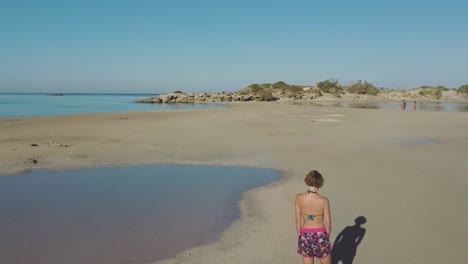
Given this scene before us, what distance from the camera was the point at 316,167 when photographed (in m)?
11.7

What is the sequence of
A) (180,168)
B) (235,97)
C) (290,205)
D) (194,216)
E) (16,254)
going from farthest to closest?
1. (235,97)
2. (180,168)
3. (290,205)
4. (194,216)
5. (16,254)

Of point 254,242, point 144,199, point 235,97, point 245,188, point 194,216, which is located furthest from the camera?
point 235,97

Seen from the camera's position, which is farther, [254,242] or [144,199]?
[144,199]

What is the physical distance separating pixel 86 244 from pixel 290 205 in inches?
162

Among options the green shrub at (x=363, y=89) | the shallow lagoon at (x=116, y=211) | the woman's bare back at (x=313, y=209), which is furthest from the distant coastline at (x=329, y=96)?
the woman's bare back at (x=313, y=209)

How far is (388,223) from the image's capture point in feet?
22.4

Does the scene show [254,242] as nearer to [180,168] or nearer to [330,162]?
[180,168]

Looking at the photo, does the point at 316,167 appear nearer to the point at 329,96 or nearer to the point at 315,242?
the point at 315,242

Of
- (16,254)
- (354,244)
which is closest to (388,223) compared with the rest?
(354,244)

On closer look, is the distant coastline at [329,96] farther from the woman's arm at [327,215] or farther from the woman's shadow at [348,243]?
the woman's arm at [327,215]

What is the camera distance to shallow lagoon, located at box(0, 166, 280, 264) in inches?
229

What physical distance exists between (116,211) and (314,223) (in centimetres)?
462

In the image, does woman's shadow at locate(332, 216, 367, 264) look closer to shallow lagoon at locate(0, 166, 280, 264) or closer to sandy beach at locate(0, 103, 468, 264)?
sandy beach at locate(0, 103, 468, 264)

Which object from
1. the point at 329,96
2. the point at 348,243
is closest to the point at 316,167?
the point at 348,243
